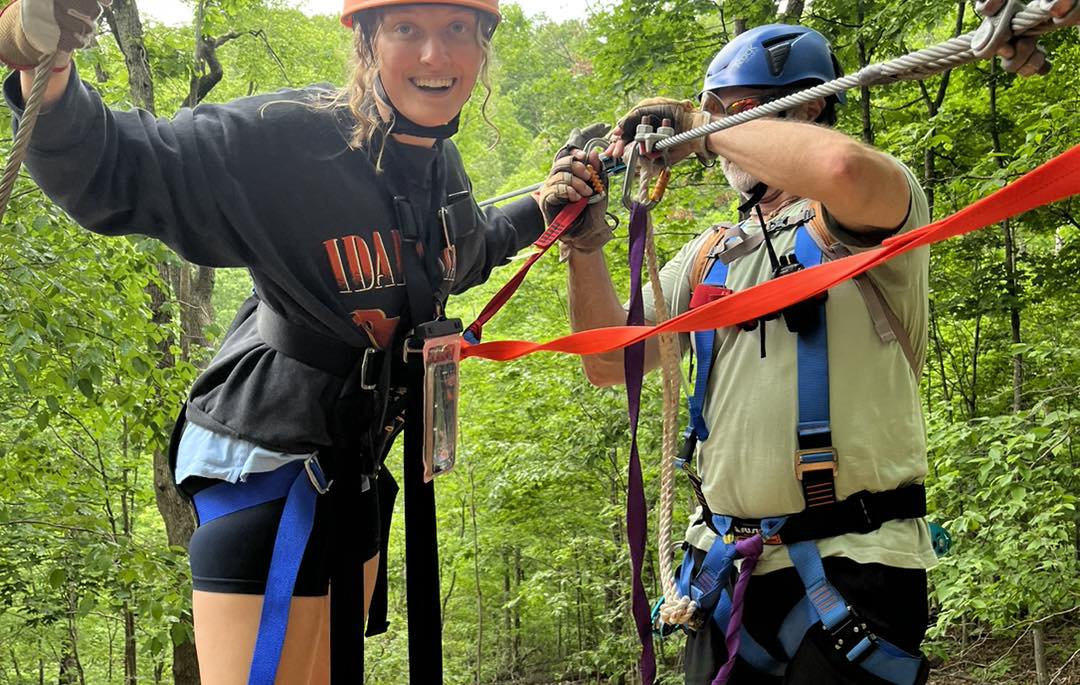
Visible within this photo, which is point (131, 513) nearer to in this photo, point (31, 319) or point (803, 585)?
point (31, 319)

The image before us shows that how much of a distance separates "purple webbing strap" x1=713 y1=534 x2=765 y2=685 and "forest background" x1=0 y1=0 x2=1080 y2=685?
4.34ft

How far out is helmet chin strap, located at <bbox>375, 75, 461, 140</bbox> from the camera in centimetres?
187

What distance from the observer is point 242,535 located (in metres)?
1.80

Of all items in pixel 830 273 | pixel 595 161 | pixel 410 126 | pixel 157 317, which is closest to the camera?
pixel 830 273

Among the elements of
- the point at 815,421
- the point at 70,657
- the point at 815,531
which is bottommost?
the point at 70,657

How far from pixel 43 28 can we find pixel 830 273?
1372mm

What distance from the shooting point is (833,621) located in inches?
73.4

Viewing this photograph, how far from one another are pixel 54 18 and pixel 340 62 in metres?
10.9

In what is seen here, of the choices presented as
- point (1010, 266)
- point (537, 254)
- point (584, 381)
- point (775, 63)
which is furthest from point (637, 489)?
point (584, 381)

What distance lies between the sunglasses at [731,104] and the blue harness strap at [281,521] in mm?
1390

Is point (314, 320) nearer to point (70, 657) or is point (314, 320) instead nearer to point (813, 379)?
point (813, 379)

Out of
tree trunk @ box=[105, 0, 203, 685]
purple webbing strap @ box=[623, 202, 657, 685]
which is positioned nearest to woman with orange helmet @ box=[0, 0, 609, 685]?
purple webbing strap @ box=[623, 202, 657, 685]

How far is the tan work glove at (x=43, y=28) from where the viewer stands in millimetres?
1193

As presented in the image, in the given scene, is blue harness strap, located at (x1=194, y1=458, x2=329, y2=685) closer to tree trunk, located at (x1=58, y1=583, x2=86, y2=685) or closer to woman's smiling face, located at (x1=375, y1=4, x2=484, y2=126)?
woman's smiling face, located at (x1=375, y1=4, x2=484, y2=126)
